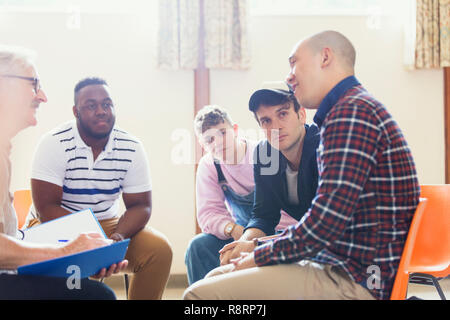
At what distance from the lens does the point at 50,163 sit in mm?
2145

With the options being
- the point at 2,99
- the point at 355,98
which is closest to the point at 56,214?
the point at 2,99

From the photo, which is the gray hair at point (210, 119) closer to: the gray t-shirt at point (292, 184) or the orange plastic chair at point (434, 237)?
the gray t-shirt at point (292, 184)

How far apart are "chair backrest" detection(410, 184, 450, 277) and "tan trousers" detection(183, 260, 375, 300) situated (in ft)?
4.17

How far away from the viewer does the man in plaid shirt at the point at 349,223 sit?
44.4 inches

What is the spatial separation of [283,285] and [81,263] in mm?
577

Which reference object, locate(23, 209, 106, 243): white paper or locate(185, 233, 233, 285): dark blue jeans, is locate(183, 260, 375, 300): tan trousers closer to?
locate(23, 209, 106, 243): white paper

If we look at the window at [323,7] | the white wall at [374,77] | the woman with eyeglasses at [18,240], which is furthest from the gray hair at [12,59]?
the window at [323,7]

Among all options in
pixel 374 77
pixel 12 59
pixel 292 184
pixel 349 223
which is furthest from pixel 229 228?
pixel 374 77

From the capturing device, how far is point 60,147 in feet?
7.17

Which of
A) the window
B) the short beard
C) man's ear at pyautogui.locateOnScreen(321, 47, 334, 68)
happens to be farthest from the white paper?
the window

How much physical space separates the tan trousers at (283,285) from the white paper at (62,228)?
0.64 meters

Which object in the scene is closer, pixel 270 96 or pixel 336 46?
pixel 336 46

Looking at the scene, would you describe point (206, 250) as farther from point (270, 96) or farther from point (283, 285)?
point (283, 285)

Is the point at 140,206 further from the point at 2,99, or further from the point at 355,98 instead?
the point at 355,98
